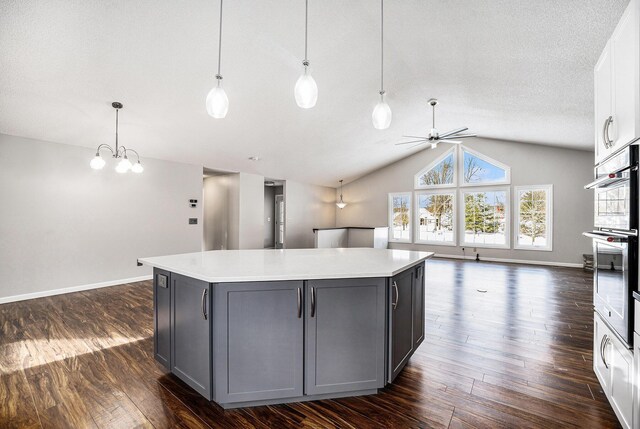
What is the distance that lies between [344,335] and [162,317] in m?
1.40

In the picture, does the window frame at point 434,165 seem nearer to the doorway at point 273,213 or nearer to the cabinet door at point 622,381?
the doorway at point 273,213

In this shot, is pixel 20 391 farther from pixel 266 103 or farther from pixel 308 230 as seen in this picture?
pixel 308 230

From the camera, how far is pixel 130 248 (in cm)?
542

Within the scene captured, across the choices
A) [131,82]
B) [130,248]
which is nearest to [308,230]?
[130,248]

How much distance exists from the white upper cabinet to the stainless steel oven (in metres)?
0.54

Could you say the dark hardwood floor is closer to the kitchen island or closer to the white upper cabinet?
the kitchen island

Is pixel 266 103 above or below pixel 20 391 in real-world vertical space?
above

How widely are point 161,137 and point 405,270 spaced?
15.6 feet

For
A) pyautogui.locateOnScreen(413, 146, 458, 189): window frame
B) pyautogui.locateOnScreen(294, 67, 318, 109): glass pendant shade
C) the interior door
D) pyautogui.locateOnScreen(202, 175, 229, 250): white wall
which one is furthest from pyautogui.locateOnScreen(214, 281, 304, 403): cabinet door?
the interior door

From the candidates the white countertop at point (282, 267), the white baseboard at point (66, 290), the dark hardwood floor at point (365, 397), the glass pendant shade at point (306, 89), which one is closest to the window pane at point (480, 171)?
the dark hardwood floor at point (365, 397)

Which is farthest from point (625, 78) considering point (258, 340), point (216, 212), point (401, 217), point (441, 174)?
point (216, 212)

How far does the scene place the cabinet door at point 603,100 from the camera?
1.81 meters

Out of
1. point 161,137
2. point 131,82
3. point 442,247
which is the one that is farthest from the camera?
point 442,247

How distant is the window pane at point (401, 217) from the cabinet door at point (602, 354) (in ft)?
24.0
